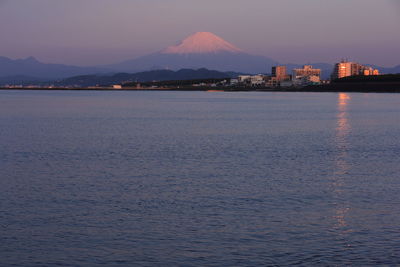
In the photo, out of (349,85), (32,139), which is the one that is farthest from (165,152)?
(349,85)

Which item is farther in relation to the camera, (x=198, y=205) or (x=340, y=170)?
(x=340, y=170)

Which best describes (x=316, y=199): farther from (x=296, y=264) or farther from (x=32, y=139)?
(x=32, y=139)

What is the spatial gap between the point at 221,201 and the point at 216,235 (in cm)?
308

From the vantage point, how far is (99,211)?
13320 mm

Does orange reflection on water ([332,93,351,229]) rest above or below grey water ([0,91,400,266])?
below

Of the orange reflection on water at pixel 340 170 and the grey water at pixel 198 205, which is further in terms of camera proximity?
the orange reflection on water at pixel 340 170

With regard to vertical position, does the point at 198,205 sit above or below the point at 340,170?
above

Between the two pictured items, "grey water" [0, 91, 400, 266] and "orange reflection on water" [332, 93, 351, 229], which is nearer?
"grey water" [0, 91, 400, 266]

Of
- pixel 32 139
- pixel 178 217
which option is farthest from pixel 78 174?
pixel 32 139

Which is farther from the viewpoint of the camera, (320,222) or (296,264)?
(320,222)

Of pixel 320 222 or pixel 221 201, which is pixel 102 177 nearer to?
pixel 221 201

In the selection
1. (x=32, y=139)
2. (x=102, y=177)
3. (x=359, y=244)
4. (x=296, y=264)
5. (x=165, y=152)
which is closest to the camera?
(x=296, y=264)

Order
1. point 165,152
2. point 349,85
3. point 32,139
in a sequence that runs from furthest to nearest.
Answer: point 349,85
point 32,139
point 165,152

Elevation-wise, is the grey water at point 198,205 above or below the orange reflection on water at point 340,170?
above
